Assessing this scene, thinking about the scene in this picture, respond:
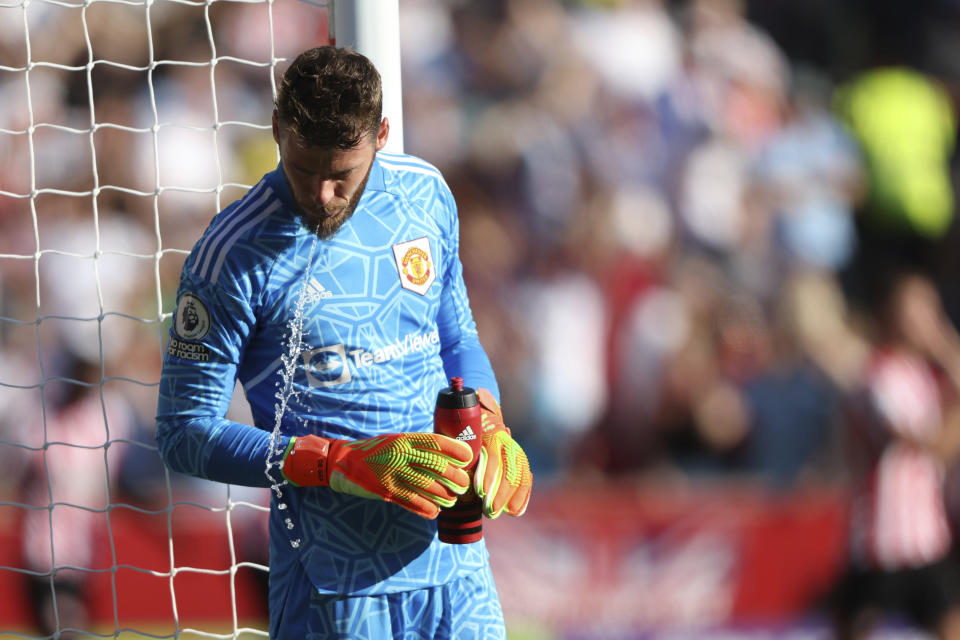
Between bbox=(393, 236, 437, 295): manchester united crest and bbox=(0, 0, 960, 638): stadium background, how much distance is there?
1.96 metres

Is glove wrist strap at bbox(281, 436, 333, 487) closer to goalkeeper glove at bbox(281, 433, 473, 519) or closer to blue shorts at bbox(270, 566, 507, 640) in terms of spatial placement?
goalkeeper glove at bbox(281, 433, 473, 519)

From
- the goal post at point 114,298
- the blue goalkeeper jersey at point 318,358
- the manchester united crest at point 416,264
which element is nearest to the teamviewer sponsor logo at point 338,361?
the blue goalkeeper jersey at point 318,358

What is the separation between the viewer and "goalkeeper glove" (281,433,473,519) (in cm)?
152

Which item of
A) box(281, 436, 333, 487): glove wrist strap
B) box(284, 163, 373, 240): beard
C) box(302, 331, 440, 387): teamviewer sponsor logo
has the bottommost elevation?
box(281, 436, 333, 487): glove wrist strap

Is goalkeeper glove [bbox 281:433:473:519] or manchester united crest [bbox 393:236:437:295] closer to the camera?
goalkeeper glove [bbox 281:433:473:519]

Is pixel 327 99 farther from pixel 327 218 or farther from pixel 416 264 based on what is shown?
pixel 416 264

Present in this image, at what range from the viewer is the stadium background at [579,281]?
144 inches

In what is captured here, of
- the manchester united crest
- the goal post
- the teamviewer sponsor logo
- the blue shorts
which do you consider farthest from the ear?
the goal post

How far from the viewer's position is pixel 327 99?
147cm

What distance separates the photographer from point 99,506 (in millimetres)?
3588

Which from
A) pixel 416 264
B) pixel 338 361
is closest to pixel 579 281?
pixel 416 264

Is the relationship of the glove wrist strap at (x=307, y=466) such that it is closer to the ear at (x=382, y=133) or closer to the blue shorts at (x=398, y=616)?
the blue shorts at (x=398, y=616)

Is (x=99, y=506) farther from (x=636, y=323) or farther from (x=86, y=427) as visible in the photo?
(x=636, y=323)

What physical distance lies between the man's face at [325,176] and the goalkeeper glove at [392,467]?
33 centimetres
